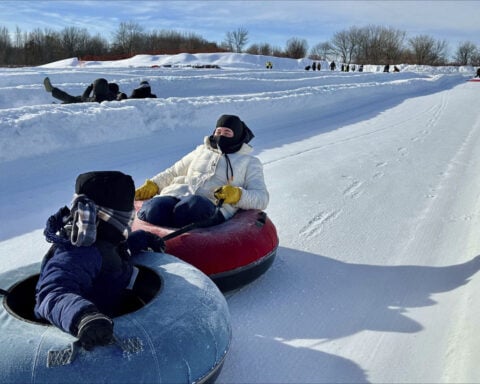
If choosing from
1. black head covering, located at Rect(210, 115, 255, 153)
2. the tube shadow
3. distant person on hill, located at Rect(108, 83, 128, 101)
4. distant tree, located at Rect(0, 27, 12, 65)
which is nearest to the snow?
the tube shadow

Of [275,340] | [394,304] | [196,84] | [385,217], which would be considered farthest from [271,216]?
[196,84]

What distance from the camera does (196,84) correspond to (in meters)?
15.4

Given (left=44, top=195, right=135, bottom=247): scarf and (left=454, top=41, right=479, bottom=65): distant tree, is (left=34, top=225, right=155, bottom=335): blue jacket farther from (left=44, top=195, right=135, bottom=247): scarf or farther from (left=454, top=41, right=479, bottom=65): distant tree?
(left=454, top=41, right=479, bottom=65): distant tree

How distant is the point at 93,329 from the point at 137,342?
231mm

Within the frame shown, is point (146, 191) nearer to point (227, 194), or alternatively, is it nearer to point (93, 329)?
point (227, 194)

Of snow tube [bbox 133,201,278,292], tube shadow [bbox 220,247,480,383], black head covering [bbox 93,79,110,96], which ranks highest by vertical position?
black head covering [bbox 93,79,110,96]

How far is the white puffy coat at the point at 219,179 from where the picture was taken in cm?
357

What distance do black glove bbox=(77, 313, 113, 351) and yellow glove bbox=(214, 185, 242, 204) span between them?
1773mm

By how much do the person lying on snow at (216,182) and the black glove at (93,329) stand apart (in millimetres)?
1620

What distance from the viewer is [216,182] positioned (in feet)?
12.1

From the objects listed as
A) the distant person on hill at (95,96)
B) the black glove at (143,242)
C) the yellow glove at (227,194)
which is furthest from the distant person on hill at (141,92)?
the black glove at (143,242)

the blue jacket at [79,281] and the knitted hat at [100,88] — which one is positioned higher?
the knitted hat at [100,88]

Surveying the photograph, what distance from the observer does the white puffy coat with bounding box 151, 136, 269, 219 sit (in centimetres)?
357

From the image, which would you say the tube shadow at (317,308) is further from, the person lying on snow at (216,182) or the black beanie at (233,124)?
the black beanie at (233,124)
